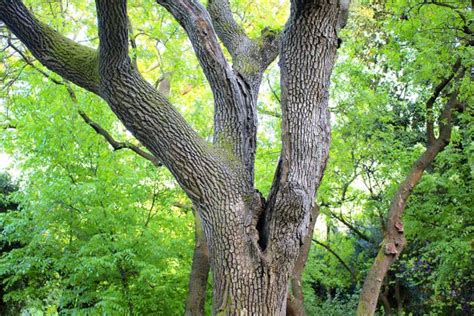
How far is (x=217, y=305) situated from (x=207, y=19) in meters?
2.42

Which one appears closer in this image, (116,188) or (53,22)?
(116,188)

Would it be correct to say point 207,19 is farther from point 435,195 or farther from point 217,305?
point 435,195

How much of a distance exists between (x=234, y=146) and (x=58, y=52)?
163 cm

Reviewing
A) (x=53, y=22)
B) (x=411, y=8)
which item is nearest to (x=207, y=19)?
(x=411, y=8)

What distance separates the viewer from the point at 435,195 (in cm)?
828

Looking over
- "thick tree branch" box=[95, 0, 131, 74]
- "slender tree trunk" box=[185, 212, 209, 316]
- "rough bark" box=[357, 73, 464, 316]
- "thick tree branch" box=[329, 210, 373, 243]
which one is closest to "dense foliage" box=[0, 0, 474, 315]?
"thick tree branch" box=[329, 210, 373, 243]

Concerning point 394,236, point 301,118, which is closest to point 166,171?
point 394,236

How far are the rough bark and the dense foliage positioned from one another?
70cm

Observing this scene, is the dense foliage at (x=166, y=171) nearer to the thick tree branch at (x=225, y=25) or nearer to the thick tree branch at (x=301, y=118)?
the thick tree branch at (x=225, y=25)

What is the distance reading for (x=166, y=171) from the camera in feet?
24.6

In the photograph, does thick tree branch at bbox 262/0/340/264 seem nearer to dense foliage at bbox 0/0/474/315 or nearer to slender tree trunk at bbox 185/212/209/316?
dense foliage at bbox 0/0/474/315

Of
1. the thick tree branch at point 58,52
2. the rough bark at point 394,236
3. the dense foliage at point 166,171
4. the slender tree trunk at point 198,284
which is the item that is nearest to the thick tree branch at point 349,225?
the dense foliage at point 166,171

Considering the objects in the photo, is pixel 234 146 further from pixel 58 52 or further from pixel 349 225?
pixel 349 225

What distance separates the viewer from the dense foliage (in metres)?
6.29
